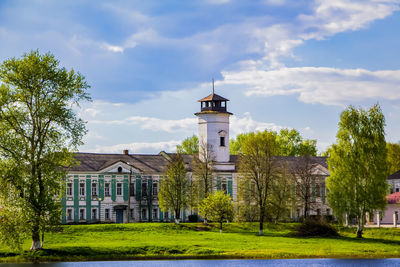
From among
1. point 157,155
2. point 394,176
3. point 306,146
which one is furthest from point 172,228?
point 306,146

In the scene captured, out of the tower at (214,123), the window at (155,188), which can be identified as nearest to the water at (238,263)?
the window at (155,188)

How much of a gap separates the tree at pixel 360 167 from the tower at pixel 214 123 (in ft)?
78.5

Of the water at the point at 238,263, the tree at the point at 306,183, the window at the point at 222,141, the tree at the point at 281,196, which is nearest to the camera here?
the water at the point at 238,263

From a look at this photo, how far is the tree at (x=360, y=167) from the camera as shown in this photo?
5947cm

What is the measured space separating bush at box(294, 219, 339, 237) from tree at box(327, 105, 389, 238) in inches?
75.6

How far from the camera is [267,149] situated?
67.9m

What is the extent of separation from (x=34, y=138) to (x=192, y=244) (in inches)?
570

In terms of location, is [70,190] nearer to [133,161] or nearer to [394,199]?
[133,161]

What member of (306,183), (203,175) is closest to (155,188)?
(203,175)

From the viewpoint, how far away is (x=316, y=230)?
6069cm

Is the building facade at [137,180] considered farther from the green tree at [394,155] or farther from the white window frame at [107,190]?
the green tree at [394,155]

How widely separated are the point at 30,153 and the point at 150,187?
33.8 m

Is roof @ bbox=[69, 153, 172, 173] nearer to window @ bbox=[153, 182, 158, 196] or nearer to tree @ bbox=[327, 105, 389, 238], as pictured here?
window @ bbox=[153, 182, 158, 196]

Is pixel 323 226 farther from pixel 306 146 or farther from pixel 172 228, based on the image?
pixel 306 146
